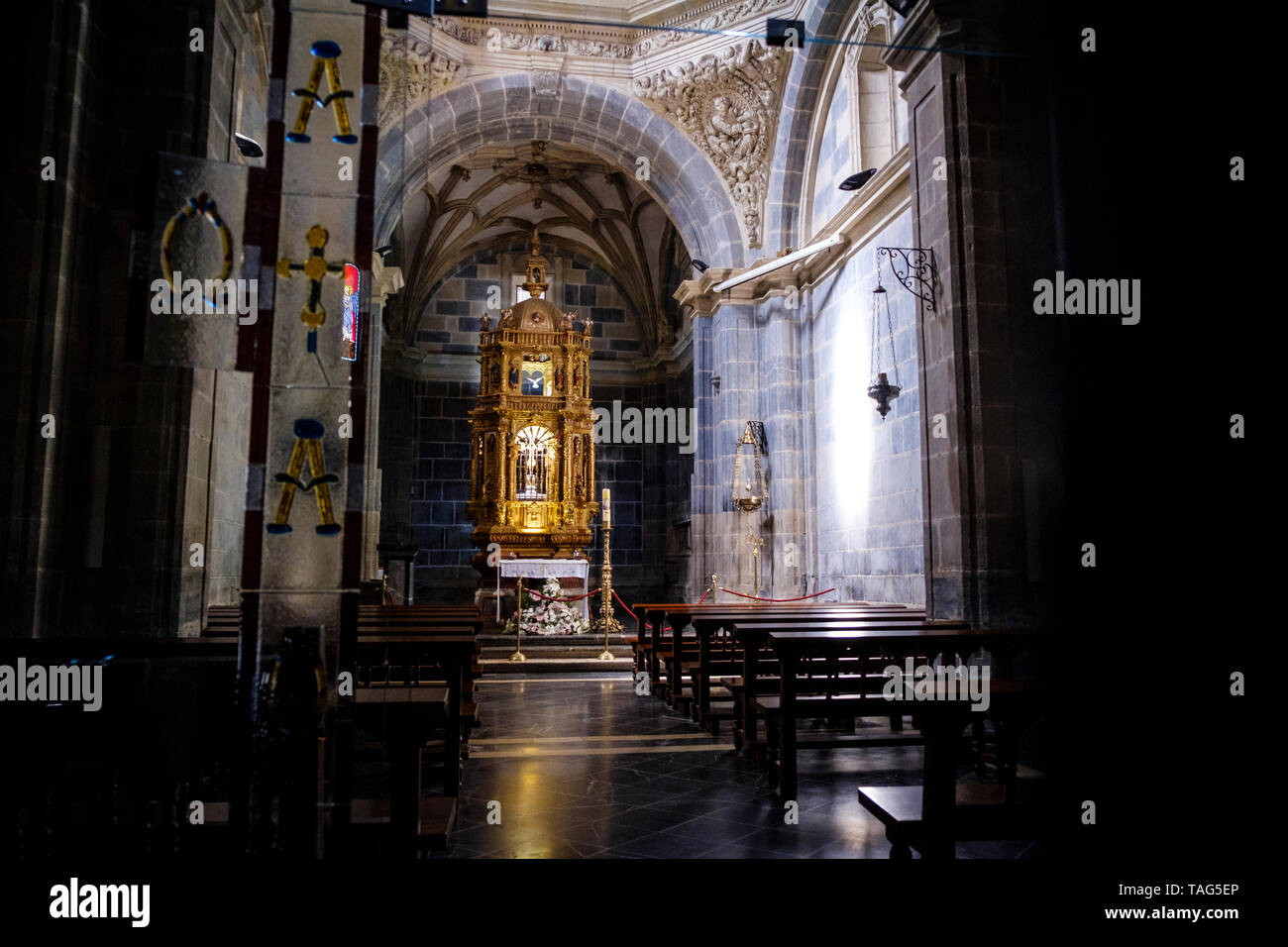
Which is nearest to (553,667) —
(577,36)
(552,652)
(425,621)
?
(552,652)

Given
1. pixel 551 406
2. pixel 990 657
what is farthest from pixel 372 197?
pixel 551 406

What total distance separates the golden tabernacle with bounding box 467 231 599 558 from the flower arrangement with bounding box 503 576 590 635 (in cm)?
210

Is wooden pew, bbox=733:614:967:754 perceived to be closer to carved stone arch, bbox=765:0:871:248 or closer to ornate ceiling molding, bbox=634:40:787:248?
carved stone arch, bbox=765:0:871:248

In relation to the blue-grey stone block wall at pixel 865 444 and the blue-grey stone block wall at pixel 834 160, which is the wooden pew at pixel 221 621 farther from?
the blue-grey stone block wall at pixel 834 160

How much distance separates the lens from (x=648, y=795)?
3.98 metres

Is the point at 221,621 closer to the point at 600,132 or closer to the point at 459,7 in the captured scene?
the point at 459,7

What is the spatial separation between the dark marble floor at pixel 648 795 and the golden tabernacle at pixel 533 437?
767cm

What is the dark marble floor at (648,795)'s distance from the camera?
3.21 metres

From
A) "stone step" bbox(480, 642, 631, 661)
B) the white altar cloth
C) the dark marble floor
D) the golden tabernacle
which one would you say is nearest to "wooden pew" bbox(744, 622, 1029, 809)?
the dark marble floor

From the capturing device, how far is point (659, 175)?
12430 mm

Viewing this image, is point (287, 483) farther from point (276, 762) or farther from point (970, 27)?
point (970, 27)

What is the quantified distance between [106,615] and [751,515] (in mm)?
7686

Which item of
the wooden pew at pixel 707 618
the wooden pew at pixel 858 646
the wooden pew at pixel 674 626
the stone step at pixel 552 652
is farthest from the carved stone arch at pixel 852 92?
the wooden pew at pixel 858 646

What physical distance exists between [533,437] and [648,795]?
421 inches
